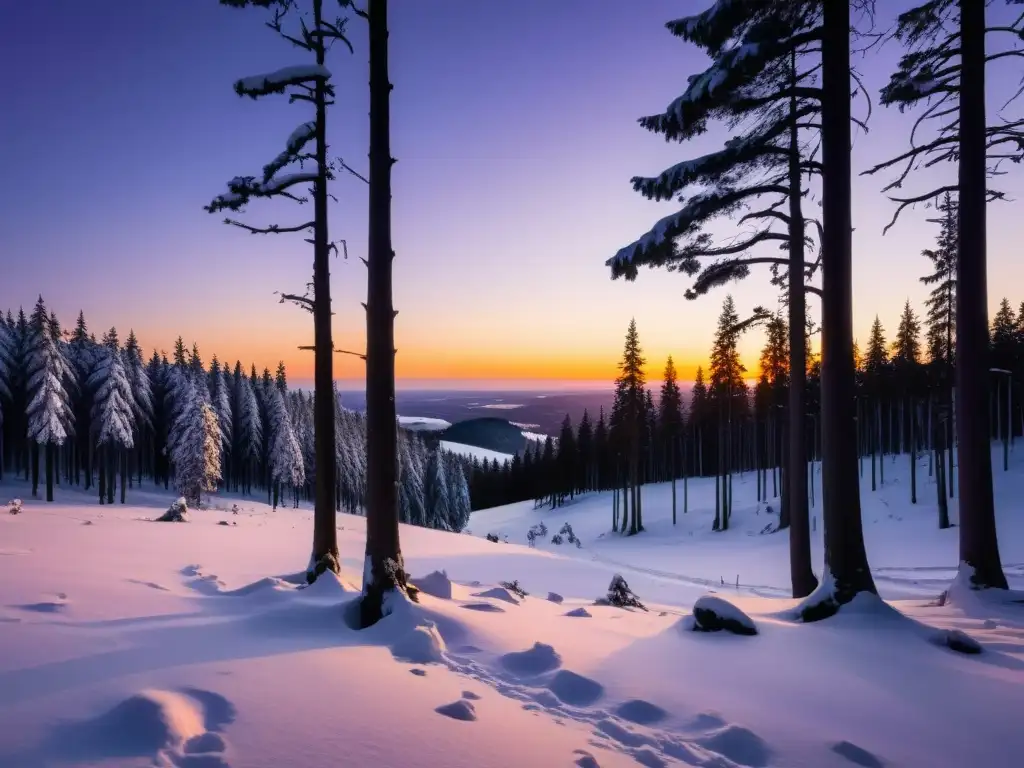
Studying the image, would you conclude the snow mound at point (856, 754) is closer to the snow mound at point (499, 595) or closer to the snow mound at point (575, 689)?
the snow mound at point (575, 689)

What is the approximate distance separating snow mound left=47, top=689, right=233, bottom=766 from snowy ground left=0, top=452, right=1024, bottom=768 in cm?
1

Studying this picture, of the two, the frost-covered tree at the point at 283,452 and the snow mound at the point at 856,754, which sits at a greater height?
the snow mound at the point at 856,754

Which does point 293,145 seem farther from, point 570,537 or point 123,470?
point 123,470

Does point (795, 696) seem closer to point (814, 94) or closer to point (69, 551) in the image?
point (814, 94)

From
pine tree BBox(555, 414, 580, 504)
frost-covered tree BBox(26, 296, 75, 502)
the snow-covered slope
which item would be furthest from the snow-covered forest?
the snow-covered slope

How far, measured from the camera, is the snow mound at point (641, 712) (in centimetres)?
403

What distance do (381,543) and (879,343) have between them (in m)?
57.1

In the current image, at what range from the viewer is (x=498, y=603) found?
764 cm

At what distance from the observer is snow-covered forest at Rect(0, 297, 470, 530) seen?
35.3m

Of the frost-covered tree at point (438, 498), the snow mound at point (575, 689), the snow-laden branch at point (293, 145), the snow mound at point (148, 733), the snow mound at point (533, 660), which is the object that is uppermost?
the snow-laden branch at point (293, 145)

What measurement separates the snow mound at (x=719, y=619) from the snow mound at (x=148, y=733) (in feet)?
16.3

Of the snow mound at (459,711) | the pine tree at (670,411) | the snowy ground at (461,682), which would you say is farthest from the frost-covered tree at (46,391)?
the pine tree at (670,411)

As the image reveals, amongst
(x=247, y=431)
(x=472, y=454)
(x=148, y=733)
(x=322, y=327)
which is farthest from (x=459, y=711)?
(x=472, y=454)

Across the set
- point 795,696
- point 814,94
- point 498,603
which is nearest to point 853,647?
point 795,696
